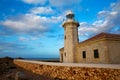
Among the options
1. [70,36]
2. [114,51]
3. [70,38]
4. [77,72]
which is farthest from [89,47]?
[77,72]

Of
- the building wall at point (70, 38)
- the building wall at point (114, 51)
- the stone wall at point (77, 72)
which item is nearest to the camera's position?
the stone wall at point (77, 72)

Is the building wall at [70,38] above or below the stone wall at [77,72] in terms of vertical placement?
above

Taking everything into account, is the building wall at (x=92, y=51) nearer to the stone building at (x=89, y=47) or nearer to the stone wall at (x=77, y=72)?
the stone building at (x=89, y=47)

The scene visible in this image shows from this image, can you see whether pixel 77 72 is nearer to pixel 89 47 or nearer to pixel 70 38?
pixel 89 47

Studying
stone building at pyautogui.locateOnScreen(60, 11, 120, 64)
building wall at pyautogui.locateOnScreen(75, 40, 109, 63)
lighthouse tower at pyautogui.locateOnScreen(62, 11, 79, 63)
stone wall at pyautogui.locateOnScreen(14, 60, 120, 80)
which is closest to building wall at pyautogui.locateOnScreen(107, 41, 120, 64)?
stone building at pyautogui.locateOnScreen(60, 11, 120, 64)

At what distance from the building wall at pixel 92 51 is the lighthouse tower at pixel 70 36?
36.4 inches

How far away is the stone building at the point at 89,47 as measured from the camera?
15.6 metres

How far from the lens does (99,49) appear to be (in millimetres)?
16375

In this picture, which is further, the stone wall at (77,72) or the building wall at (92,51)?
the building wall at (92,51)

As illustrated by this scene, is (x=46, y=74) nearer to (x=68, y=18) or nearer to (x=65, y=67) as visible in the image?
(x=65, y=67)

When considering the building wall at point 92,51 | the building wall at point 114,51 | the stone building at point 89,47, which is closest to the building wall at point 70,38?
the stone building at point 89,47

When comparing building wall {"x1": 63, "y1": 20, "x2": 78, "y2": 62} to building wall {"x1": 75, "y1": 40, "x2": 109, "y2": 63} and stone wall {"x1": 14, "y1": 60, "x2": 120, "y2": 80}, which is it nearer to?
building wall {"x1": 75, "y1": 40, "x2": 109, "y2": 63}

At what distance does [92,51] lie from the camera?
17.6m

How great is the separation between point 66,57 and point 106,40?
26.3 ft
